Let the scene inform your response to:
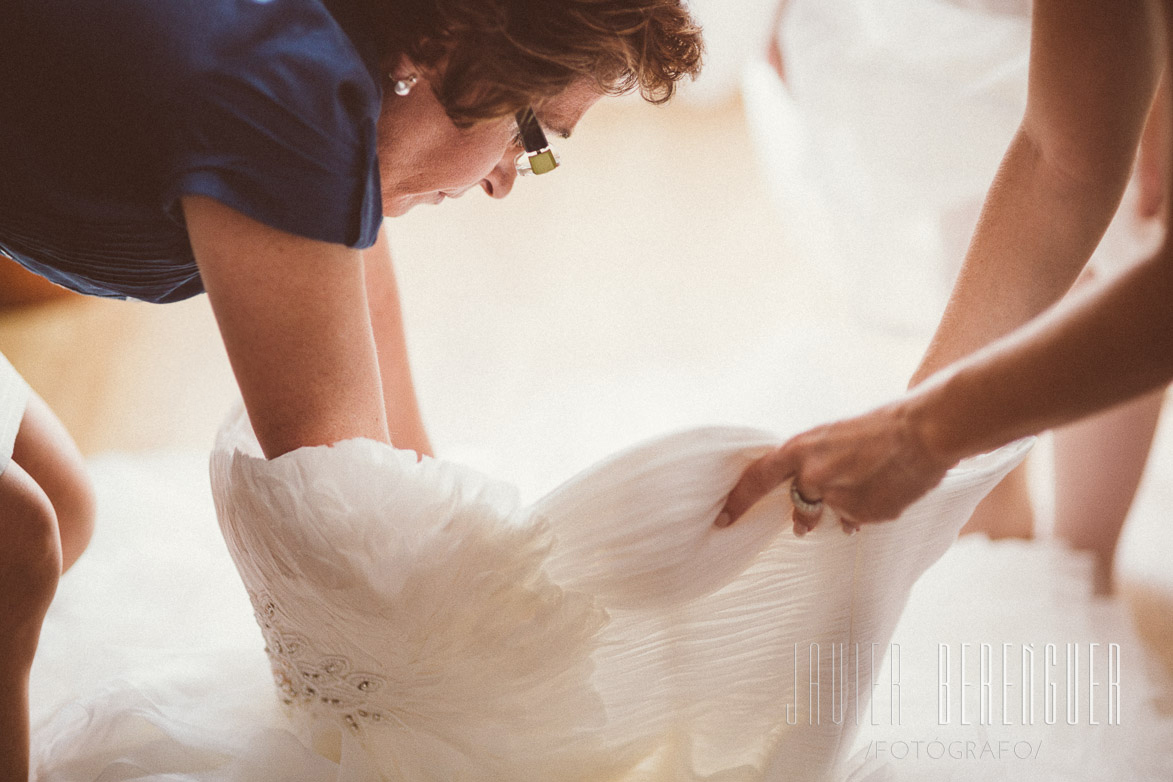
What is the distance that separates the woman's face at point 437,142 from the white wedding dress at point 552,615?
0.27 m

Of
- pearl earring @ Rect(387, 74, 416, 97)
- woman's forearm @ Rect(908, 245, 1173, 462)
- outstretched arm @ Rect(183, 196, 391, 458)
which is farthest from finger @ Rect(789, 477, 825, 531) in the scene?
pearl earring @ Rect(387, 74, 416, 97)

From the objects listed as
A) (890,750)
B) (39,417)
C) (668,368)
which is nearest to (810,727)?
(890,750)

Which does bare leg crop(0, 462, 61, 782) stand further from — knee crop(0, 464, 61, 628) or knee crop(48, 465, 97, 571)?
knee crop(48, 465, 97, 571)

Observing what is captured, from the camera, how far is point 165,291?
880 mm

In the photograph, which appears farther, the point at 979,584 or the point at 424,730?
the point at 979,584

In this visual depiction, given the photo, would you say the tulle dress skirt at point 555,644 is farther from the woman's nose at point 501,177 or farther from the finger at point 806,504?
the woman's nose at point 501,177

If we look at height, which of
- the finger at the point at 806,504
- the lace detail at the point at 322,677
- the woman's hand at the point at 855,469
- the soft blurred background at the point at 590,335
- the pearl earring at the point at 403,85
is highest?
the pearl earring at the point at 403,85

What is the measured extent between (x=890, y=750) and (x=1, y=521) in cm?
85

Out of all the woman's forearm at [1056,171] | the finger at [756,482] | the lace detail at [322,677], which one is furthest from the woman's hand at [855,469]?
the lace detail at [322,677]

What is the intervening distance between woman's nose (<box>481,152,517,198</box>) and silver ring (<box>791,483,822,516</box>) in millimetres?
427

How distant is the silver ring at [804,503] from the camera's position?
69 cm

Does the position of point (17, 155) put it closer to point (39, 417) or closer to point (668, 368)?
point (39, 417)

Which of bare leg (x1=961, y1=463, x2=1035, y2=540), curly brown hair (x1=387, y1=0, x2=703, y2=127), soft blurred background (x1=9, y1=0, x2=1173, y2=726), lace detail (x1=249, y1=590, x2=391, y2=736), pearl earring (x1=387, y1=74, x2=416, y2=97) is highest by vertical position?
curly brown hair (x1=387, y1=0, x2=703, y2=127)

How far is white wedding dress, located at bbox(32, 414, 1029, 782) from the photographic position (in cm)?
70
